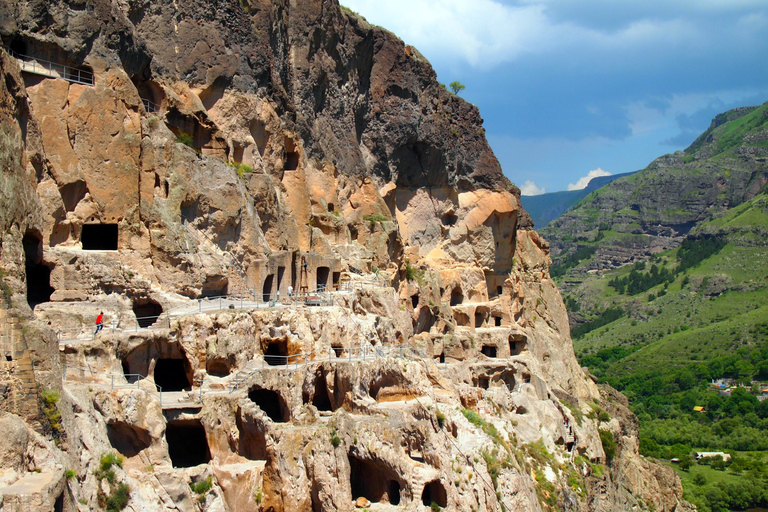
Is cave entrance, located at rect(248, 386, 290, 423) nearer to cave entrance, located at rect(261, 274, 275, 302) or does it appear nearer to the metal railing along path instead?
the metal railing along path

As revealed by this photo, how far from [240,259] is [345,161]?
63.3ft

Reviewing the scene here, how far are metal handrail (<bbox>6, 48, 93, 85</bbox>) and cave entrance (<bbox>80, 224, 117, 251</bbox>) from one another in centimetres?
587

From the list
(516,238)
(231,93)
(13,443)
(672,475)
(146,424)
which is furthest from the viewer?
(516,238)

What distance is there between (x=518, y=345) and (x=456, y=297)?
6539 millimetres

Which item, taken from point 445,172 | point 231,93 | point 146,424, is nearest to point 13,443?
point 146,424

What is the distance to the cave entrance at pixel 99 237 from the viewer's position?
3050 cm

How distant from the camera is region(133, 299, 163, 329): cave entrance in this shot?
29188 mm

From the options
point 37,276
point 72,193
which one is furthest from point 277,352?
point 72,193

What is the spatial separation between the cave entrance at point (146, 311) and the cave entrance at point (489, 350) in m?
34.3

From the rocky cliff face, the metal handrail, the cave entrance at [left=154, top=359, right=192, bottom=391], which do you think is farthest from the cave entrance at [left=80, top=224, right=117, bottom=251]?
the metal handrail

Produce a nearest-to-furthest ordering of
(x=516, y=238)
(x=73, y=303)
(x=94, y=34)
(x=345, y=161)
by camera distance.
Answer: (x=73, y=303) < (x=94, y=34) < (x=345, y=161) < (x=516, y=238)

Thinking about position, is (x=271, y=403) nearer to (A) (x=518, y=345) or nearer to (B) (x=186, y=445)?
(B) (x=186, y=445)

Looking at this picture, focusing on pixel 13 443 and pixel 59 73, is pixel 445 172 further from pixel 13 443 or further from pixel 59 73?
pixel 13 443

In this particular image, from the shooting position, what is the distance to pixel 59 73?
28.6 m
